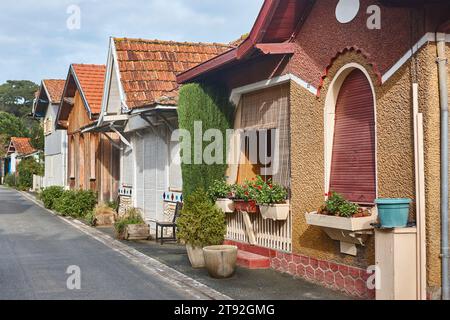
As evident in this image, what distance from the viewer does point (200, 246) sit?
10.4m

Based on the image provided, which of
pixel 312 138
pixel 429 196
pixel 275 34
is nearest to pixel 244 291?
pixel 312 138

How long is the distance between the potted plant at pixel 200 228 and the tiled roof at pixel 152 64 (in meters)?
6.15

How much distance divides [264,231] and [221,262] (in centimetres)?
140

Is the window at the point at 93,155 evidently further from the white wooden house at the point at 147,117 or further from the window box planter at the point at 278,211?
the window box planter at the point at 278,211

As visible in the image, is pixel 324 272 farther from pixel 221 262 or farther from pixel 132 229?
pixel 132 229

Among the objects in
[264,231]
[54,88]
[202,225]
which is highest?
[54,88]

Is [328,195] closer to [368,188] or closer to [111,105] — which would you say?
[368,188]

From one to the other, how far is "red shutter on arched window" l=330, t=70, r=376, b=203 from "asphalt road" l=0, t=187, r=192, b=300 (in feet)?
8.86

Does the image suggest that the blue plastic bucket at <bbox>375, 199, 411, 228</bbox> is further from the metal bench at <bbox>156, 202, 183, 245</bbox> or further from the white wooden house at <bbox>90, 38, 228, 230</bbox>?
the white wooden house at <bbox>90, 38, 228, 230</bbox>

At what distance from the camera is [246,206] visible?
34.2 ft

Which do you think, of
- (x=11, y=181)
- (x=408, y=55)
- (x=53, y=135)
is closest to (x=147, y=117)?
(x=408, y=55)

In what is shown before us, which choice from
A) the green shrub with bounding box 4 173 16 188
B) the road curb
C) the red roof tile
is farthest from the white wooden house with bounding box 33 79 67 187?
the red roof tile
